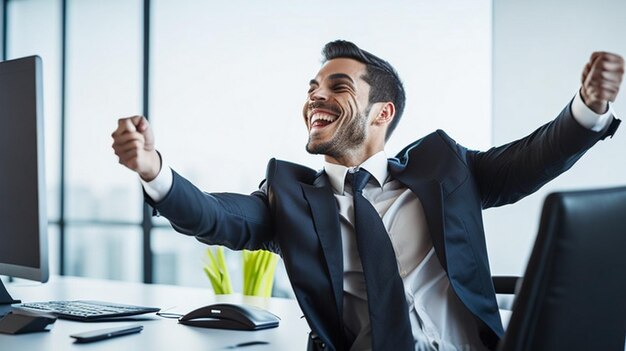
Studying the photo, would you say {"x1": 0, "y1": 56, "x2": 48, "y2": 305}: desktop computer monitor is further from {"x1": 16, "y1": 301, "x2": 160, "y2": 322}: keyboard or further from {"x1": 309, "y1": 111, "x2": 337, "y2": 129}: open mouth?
{"x1": 309, "y1": 111, "x2": 337, "y2": 129}: open mouth

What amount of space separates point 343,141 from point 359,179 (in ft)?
0.65

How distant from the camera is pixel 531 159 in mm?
1797

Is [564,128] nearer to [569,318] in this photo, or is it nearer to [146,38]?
[569,318]

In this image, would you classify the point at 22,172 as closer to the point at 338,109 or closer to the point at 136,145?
the point at 136,145

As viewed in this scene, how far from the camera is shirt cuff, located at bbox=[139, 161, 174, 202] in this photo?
1.55 meters

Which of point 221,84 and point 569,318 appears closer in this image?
point 569,318

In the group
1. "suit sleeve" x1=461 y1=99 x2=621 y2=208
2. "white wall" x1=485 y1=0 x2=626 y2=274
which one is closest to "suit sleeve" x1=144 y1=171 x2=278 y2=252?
"suit sleeve" x1=461 y1=99 x2=621 y2=208

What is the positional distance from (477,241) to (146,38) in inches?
175

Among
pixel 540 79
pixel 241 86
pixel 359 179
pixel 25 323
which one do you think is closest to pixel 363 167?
pixel 359 179

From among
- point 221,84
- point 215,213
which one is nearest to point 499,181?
point 215,213

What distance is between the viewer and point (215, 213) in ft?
5.68

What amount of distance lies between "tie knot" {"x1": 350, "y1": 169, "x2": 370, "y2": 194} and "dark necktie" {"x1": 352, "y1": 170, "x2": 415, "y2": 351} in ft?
0.09

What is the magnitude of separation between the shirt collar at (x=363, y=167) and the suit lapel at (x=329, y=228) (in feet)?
0.19

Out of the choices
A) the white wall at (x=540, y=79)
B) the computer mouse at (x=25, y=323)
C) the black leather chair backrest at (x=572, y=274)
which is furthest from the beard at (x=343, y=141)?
the white wall at (x=540, y=79)
